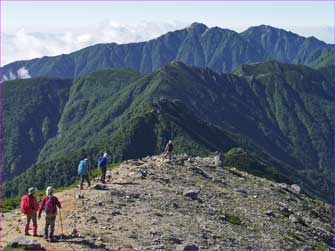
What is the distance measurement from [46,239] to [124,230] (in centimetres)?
478

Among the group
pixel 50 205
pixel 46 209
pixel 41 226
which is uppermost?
pixel 50 205

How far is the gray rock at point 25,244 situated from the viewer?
2455 cm

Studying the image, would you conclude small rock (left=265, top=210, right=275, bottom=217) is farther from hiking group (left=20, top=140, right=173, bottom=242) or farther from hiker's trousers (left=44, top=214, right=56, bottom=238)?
hiker's trousers (left=44, top=214, right=56, bottom=238)

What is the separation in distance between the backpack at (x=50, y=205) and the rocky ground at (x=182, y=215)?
1.59 m

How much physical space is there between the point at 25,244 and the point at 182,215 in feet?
43.9

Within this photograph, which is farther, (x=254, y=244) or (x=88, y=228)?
(x=254, y=244)

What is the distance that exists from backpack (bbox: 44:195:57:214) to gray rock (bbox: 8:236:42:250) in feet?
7.09

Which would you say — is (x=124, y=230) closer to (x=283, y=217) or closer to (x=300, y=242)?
(x=300, y=242)

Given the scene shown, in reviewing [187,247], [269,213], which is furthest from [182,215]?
[269,213]

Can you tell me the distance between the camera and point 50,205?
2714cm

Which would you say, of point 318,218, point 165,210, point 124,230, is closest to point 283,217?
point 318,218

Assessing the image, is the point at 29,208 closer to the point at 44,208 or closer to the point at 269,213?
the point at 44,208

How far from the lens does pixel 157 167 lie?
1983 inches

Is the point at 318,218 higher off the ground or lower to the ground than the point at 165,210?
lower
